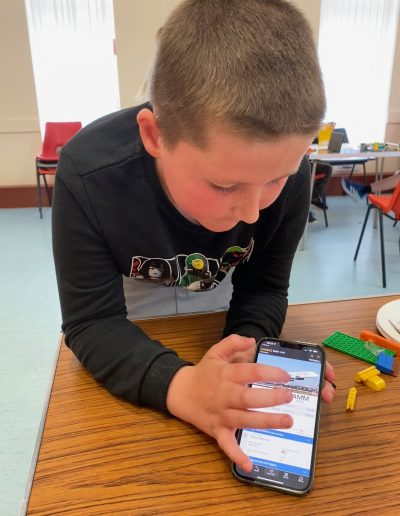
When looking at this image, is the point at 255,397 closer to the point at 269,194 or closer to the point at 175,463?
the point at 175,463

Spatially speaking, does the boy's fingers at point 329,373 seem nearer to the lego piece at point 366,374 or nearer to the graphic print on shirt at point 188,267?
the lego piece at point 366,374

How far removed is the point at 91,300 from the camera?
625 millimetres

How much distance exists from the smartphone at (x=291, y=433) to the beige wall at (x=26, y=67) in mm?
3792

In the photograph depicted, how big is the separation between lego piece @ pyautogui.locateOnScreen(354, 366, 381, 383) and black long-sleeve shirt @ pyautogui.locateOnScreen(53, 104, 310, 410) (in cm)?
14

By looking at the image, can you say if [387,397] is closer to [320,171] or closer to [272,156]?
[272,156]

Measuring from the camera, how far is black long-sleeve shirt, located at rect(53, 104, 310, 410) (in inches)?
22.3

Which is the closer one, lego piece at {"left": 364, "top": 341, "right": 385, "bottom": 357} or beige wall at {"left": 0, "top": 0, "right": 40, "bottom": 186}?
lego piece at {"left": 364, "top": 341, "right": 385, "bottom": 357}

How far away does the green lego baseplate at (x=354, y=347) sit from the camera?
59 cm

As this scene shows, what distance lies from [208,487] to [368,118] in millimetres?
4850

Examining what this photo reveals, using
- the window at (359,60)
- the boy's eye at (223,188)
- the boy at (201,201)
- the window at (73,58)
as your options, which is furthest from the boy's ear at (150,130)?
the window at (359,60)

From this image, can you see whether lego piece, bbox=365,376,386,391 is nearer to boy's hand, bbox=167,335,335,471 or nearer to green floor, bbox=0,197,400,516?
boy's hand, bbox=167,335,335,471

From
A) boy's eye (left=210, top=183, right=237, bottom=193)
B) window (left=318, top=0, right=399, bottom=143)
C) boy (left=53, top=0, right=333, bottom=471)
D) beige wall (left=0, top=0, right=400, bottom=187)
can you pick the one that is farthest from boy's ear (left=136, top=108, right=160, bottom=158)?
window (left=318, top=0, right=399, bottom=143)

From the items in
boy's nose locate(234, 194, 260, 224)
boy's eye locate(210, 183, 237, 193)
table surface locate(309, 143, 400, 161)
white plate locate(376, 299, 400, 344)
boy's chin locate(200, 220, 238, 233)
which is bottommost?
table surface locate(309, 143, 400, 161)

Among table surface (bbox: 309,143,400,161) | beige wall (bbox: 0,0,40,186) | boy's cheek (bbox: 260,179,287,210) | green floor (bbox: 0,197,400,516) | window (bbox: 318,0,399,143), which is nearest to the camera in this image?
boy's cheek (bbox: 260,179,287,210)
